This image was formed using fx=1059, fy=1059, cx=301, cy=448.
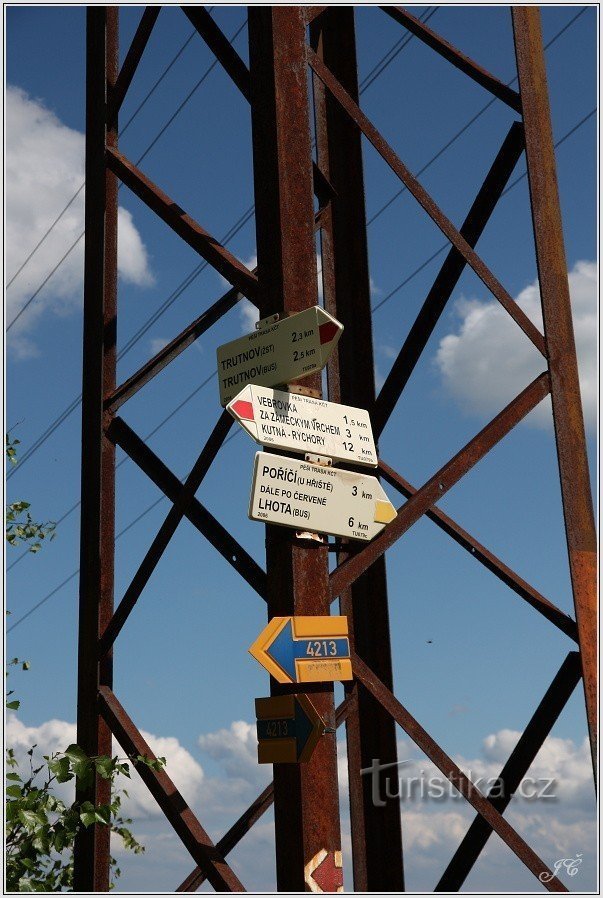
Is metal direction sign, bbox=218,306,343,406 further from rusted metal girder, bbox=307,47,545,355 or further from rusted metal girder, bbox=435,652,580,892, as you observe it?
rusted metal girder, bbox=435,652,580,892

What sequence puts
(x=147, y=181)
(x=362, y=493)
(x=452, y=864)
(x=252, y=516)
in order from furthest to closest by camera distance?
(x=147, y=181) < (x=452, y=864) < (x=362, y=493) < (x=252, y=516)

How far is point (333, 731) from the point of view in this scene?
3.72 metres

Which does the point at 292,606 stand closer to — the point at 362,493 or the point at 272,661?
the point at 272,661

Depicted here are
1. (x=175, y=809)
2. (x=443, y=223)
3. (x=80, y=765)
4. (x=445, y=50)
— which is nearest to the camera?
(x=80, y=765)

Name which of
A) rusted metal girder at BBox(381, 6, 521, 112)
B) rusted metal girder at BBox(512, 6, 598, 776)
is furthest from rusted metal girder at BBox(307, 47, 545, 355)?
rusted metal girder at BBox(381, 6, 521, 112)

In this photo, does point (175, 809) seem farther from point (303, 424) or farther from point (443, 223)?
point (443, 223)

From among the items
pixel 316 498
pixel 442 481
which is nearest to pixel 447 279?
pixel 442 481

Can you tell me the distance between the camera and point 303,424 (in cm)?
379

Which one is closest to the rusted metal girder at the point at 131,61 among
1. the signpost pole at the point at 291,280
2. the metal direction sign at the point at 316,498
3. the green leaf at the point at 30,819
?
the signpost pole at the point at 291,280

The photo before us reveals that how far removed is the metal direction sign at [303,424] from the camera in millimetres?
3629

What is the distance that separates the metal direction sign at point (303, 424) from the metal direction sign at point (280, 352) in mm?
131

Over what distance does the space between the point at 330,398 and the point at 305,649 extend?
7.53 ft

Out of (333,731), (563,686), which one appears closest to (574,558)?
(563,686)

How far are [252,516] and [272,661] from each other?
499 millimetres
